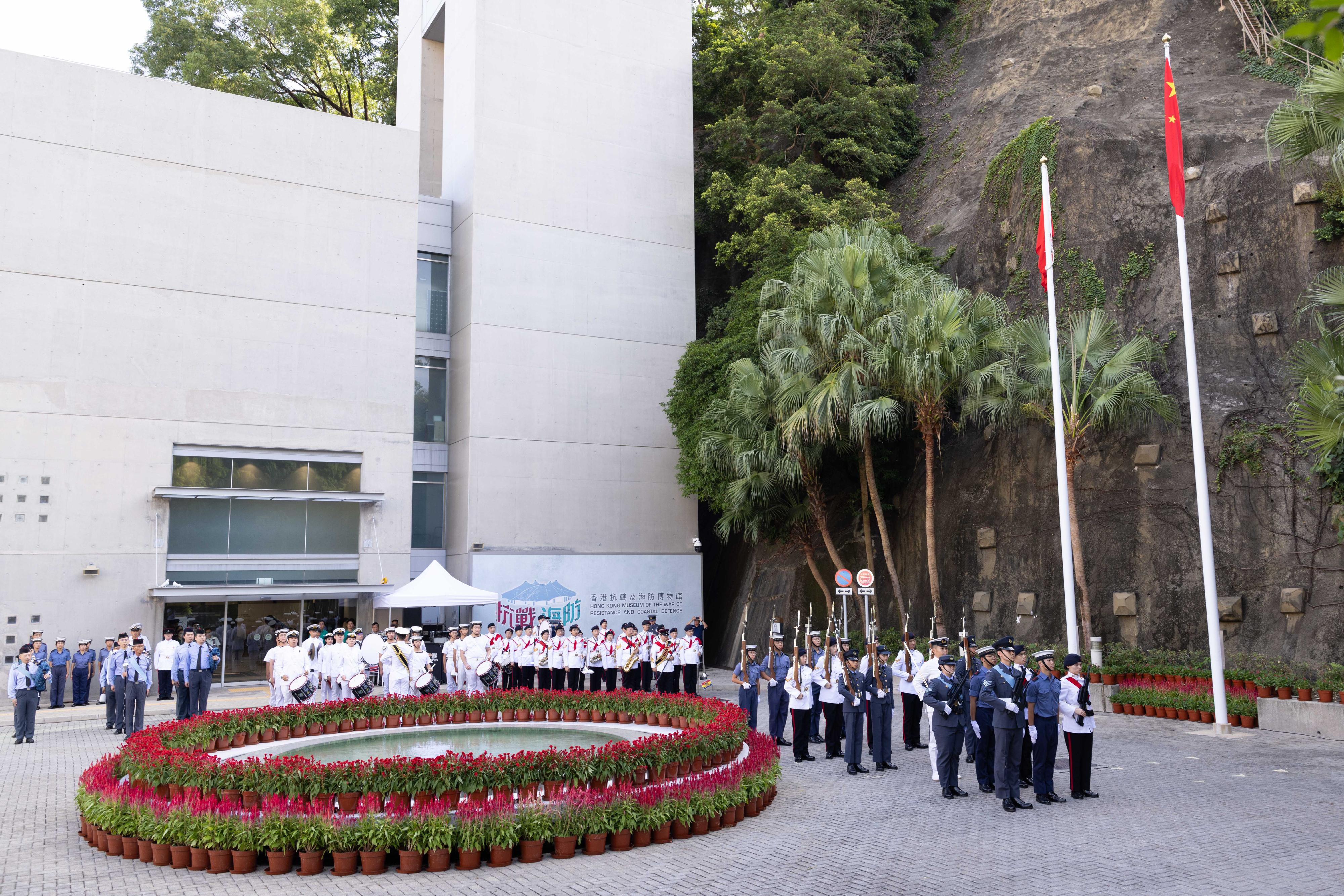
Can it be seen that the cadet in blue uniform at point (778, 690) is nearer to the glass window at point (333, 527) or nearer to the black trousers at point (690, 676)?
the black trousers at point (690, 676)

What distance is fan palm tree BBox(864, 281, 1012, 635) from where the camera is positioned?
2383cm

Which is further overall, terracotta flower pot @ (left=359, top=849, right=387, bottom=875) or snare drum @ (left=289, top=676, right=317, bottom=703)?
snare drum @ (left=289, top=676, right=317, bottom=703)

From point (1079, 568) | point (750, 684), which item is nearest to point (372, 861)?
point (750, 684)

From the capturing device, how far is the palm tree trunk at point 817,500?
26.9m

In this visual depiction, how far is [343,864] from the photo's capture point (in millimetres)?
9023

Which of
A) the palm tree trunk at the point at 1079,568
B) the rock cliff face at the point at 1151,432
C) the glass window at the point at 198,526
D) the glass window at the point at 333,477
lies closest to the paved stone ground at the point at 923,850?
the rock cliff face at the point at 1151,432

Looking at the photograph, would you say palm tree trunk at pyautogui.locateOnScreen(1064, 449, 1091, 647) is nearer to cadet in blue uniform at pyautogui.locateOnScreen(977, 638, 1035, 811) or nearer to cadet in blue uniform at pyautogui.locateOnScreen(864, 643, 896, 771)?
cadet in blue uniform at pyautogui.locateOnScreen(864, 643, 896, 771)

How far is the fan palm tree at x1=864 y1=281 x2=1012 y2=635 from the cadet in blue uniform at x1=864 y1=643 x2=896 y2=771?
30.0 feet

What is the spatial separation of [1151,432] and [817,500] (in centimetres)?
821

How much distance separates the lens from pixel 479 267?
31.0 m

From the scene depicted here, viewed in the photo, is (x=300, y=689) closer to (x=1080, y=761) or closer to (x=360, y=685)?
(x=360, y=685)

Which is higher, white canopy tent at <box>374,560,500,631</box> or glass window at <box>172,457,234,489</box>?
glass window at <box>172,457,234,489</box>

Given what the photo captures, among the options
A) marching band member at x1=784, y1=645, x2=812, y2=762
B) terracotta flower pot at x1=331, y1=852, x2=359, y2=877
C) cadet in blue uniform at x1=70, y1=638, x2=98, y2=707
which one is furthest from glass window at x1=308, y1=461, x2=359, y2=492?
terracotta flower pot at x1=331, y1=852, x2=359, y2=877

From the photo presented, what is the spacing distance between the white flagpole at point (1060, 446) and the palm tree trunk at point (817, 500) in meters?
7.33
